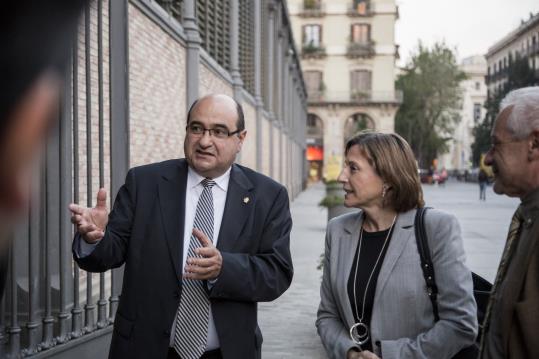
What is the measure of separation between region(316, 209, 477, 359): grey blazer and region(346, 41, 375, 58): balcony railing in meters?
58.4

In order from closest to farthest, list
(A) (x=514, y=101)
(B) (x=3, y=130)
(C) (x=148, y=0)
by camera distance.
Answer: (B) (x=3, y=130) → (A) (x=514, y=101) → (C) (x=148, y=0)

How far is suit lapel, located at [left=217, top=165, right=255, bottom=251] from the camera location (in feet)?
9.18

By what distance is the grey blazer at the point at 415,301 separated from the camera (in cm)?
276

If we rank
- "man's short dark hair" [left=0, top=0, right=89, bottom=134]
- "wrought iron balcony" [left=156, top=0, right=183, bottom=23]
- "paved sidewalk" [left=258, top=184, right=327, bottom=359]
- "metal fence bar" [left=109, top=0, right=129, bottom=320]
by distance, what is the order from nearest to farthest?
1. "man's short dark hair" [left=0, top=0, right=89, bottom=134]
2. "metal fence bar" [left=109, top=0, right=129, bottom=320]
3. "paved sidewalk" [left=258, top=184, right=327, bottom=359]
4. "wrought iron balcony" [left=156, top=0, right=183, bottom=23]

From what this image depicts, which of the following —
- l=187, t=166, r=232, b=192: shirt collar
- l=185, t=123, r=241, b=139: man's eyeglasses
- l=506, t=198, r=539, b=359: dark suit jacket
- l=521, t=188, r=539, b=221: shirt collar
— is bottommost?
l=506, t=198, r=539, b=359: dark suit jacket

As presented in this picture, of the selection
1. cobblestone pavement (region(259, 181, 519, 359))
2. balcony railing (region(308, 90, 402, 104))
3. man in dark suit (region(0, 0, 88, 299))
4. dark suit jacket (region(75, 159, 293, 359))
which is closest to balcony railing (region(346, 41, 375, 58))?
balcony railing (region(308, 90, 402, 104))

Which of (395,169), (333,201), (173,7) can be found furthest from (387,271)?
(333,201)

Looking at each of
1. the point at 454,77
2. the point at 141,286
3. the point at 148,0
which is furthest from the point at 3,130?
the point at 454,77

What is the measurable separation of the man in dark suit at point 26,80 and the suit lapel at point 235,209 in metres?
2.17

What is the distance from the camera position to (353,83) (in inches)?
2398

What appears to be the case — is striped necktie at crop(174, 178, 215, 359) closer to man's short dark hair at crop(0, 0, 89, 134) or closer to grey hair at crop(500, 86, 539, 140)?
grey hair at crop(500, 86, 539, 140)

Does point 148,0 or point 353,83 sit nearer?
point 148,0

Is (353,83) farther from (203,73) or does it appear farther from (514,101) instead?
(514,101)

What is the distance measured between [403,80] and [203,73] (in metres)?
62.0
